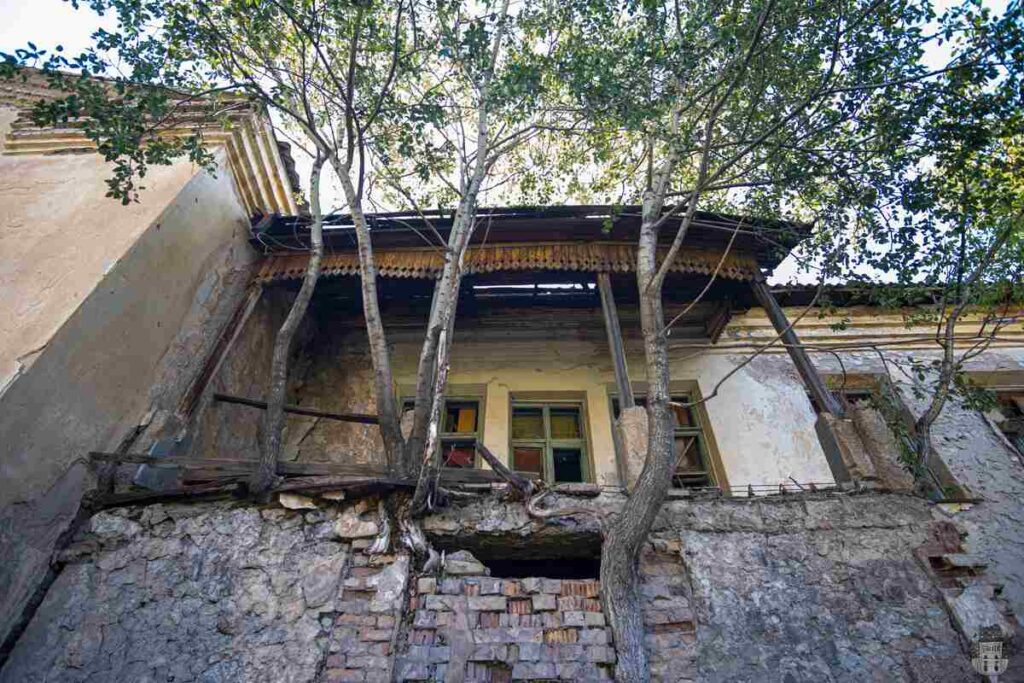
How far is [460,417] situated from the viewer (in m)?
6.79

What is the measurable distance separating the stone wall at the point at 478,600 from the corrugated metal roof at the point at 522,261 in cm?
272

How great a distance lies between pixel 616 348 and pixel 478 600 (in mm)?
2548

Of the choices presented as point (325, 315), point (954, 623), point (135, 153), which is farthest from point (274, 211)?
point (954, 623)

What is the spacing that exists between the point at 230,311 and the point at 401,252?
6.24ft

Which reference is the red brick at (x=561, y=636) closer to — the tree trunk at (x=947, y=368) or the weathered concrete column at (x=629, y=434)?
the weathered concrete column at (x=629, y=434)

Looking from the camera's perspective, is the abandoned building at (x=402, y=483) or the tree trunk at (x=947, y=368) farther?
the tree trunk at (x=947, y=368)

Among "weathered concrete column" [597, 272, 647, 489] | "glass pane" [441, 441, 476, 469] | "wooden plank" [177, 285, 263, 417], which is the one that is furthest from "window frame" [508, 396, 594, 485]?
"wooden plank" [177, 285, 263, 417]

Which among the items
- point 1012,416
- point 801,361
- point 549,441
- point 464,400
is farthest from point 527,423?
point 1012,416

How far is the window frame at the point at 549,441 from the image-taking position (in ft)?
20.4

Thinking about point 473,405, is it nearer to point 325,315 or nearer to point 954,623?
point 325,315

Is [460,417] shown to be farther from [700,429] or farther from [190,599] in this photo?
[190,599]

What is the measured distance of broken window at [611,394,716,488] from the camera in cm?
614

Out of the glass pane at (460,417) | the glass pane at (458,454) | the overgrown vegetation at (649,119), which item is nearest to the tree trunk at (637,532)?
the overgrown vegetation at (649,119)

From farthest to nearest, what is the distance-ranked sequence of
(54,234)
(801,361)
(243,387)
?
(243,387), (801,361), (54,234)
